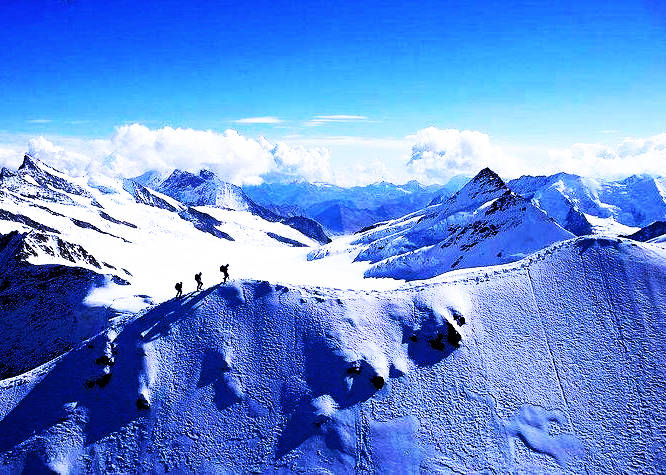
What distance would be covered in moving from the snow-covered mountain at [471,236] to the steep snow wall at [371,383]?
46.0 meters

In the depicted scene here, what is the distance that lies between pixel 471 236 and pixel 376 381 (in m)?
72.1

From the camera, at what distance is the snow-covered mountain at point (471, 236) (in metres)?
86.9

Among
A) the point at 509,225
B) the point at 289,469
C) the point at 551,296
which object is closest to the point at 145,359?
the point at 289,469

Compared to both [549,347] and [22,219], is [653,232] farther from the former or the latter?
[22,219]

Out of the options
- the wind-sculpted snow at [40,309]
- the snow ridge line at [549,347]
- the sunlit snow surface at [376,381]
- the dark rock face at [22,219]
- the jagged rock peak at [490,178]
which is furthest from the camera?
the dark rock face at [22,219]

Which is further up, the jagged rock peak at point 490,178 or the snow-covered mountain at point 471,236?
the jagged rock peak at point 490,178

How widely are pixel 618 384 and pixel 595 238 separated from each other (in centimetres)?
1843

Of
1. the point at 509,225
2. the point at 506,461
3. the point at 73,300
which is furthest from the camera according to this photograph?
the point at 509,225

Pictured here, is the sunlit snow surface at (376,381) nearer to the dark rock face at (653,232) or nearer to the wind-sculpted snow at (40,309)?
the wind-sculpted snow at (40,309)

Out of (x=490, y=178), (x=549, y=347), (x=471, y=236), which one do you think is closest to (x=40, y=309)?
(x=549, y=347)

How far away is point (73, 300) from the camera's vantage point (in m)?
58.6

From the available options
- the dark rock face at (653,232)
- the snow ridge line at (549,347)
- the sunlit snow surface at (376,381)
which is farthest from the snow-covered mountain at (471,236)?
the dark rock face at (653,232)

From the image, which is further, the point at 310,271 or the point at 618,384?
the point at 310,271

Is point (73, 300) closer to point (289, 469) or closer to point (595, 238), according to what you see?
point (289, 469)
